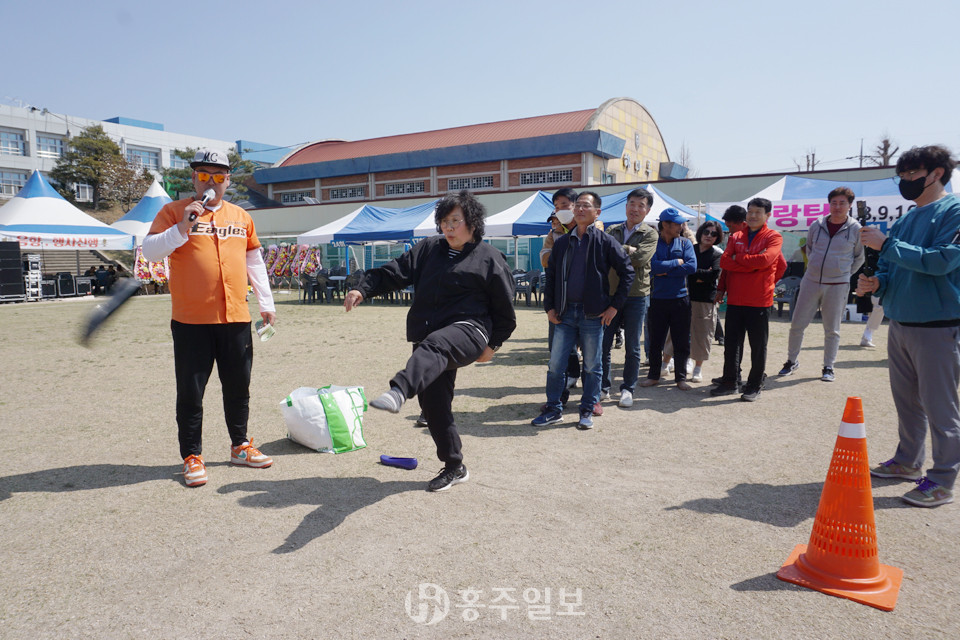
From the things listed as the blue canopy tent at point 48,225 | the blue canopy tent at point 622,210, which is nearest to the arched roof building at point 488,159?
the blue canopy tent at point 48,225

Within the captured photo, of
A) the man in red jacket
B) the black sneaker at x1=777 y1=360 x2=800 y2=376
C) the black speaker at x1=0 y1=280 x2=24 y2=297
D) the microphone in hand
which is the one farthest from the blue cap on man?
the black speaker at x1=0 y1=280 x2=24 y2=297

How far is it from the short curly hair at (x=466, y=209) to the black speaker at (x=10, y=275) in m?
24.5

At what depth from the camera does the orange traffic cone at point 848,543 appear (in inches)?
99.7

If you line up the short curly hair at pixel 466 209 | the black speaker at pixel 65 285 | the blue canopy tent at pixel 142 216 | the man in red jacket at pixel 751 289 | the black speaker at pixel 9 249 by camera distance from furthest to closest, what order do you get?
the blue canopy tent at pixel 142 216
the black speaker at pixel 65 285
the black speaker at pixel 9 249
the man in red jacket at pixel 751 289
the short curly hair at pixel 466 209

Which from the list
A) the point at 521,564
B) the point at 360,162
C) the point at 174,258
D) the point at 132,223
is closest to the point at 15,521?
the point at 174,258

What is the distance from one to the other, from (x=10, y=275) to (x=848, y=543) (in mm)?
26725

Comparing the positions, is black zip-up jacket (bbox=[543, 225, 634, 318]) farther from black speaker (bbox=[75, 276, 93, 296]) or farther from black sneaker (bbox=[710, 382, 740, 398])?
black speaker (bbox=[75, 276, 93, 296])

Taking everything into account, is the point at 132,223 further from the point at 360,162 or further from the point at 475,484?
the point at 475,484

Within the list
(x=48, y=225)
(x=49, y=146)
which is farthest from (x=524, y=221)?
(x=49, y=146)

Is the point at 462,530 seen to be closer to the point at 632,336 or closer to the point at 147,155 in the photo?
the point at 632,336

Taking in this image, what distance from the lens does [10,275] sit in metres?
21.5

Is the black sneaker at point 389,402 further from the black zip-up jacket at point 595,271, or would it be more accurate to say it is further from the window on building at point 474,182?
the window on building at point 474,182

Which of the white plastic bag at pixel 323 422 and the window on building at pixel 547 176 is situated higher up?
the window on building at pixel 547 176

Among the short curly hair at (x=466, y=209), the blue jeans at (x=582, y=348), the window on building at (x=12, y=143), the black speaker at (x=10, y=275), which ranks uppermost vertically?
the window on building at (x=12, y=143)
